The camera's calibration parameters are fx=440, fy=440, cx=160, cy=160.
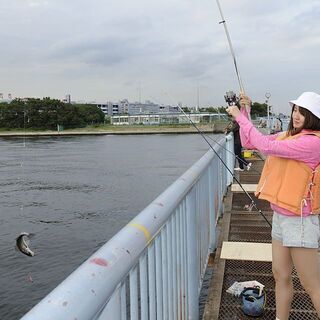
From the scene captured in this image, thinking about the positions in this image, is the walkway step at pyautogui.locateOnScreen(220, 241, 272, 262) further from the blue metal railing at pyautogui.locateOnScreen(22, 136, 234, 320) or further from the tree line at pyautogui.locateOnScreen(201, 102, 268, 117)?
the tree line at pyautogui.locateOnScreen(201, 102, 268, 117)

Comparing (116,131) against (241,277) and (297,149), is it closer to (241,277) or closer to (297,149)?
(241,277)

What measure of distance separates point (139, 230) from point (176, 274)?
109 cm

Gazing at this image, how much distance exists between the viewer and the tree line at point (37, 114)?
115562 mm

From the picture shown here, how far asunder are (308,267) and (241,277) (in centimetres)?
163

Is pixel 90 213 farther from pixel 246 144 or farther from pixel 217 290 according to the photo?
pixel 246 144

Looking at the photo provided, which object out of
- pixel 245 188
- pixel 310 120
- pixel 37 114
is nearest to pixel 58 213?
pixel 245 188

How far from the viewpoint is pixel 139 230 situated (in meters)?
1.66

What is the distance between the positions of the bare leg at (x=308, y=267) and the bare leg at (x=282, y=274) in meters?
0.10

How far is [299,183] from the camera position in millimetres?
2697

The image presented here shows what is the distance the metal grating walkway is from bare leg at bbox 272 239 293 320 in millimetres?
469

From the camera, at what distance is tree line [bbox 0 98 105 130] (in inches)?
4550


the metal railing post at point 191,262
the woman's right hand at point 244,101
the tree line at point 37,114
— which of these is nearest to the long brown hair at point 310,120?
the woman's right hand at point 244,101

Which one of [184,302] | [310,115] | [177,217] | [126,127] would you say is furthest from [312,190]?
[126,127]

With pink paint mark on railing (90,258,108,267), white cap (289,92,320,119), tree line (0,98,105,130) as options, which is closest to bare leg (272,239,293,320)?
white cap (289,92,320,119)
